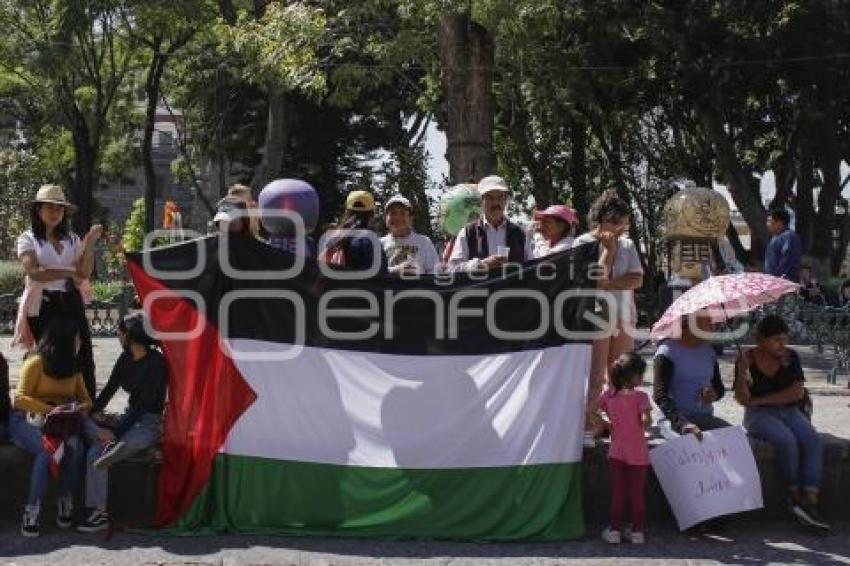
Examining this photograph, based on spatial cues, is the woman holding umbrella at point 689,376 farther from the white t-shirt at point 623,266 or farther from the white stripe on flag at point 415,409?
the white stripe on flag at point 415,409

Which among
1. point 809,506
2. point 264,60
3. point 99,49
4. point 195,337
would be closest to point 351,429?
point 195,337

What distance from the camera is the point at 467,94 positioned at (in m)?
16.1

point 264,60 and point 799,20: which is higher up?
point 799,20

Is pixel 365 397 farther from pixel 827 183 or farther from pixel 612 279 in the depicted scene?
pixel 827 183

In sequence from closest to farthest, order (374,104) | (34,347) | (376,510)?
1. (376,510)
2. (34,347)
3. (374,104)

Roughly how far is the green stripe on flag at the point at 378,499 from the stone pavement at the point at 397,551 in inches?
5.1

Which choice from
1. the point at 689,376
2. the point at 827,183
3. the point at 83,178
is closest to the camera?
the point at 689,376

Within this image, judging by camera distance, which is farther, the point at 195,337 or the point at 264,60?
the point at 264,60

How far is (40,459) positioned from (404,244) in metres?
2.76

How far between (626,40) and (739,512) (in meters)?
19.3

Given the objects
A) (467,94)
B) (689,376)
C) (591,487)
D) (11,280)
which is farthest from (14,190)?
(689,376)

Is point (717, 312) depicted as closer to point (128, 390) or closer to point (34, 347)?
point (128, 390)

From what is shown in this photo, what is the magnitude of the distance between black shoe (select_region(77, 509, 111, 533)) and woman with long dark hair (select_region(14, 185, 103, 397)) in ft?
3.46

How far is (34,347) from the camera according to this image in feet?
23.1
